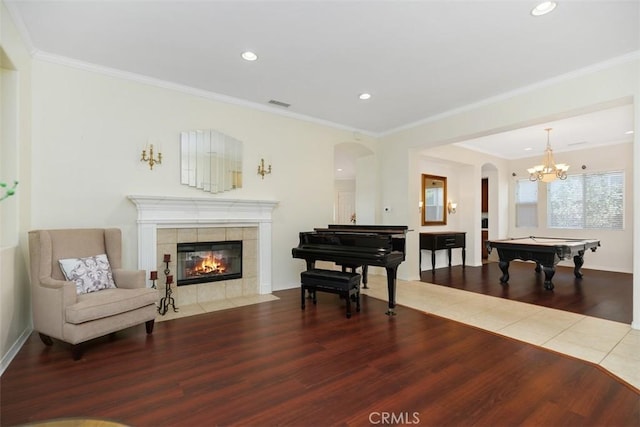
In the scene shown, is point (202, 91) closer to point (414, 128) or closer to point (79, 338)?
point (79, 338)

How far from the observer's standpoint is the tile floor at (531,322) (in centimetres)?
265

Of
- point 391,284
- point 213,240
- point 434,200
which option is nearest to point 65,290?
point 213,240

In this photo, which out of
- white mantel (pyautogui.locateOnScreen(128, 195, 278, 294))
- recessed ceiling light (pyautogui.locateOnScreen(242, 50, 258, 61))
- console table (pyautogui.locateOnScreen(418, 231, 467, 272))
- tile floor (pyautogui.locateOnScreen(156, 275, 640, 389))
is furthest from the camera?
console table (pyautogui.locateOnScreen(418, 231, 467, 272))

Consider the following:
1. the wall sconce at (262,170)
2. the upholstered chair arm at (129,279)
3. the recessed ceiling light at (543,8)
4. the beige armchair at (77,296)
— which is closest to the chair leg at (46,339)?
the beige armchair at (77,296)

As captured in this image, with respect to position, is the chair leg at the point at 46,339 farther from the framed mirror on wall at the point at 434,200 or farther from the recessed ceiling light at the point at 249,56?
the framed mirror on wall at the point at 434,200

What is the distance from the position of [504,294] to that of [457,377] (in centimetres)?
311

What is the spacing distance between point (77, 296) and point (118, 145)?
1.89 metres

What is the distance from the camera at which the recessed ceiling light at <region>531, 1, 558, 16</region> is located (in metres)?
2.52

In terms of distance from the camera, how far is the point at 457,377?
2.28 metres

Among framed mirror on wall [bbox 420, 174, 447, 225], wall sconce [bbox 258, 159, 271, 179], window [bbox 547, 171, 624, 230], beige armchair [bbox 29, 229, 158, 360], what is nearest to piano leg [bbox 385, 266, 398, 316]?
wall sconce [bbox 258, 159, 271, 179]

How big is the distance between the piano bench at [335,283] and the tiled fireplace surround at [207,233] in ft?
3.66

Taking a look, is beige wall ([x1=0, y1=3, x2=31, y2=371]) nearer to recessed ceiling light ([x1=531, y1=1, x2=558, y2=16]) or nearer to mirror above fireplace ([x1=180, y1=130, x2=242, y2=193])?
mirror above fireplace ([x1=180, y1=130, x2=242, y2=193])

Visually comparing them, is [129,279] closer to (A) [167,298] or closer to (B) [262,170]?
(A) [167,298]

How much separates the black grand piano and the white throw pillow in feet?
7.34
